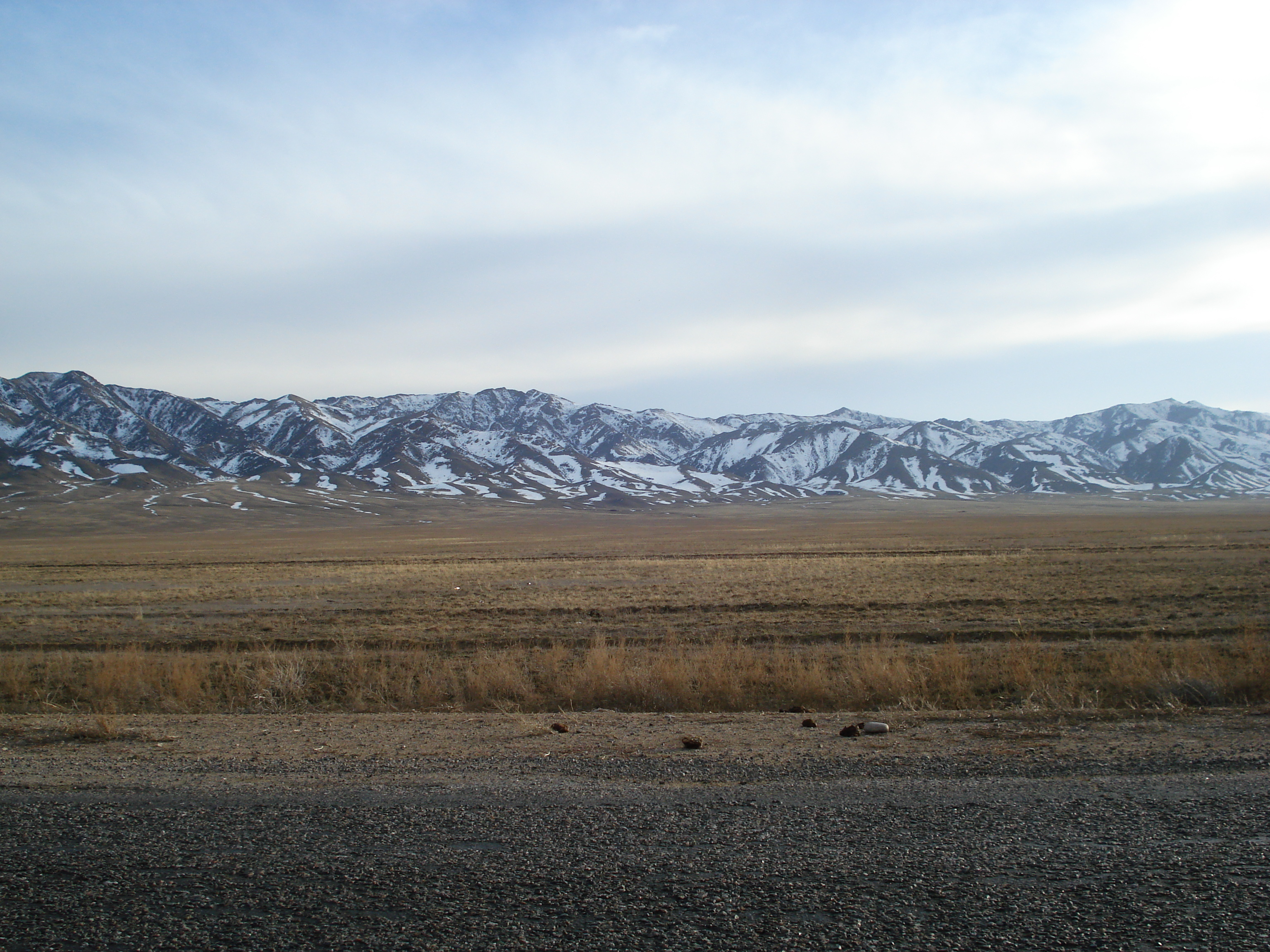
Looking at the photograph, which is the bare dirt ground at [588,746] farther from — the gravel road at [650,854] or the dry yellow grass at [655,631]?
the dry yellow grass at [655,631]

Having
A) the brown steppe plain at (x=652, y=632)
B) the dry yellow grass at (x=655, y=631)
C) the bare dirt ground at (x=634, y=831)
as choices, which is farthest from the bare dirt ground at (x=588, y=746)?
the dry yellow grass at (x=655, y=631)

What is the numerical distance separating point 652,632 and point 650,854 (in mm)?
14979

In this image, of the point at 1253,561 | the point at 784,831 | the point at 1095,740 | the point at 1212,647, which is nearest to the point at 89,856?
the point at 784,831

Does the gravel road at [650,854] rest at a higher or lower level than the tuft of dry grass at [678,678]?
higher

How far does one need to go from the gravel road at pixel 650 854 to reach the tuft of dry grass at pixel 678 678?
3640mm

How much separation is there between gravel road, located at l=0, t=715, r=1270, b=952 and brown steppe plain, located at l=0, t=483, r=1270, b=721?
11.5 ft

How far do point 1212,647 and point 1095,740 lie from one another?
10280 mm

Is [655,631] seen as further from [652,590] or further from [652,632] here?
[652,590]

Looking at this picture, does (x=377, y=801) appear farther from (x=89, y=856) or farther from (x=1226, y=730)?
(x=1226, y=730)

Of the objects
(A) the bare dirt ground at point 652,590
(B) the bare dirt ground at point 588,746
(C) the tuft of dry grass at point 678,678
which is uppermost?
(B) the bare dirt ground at point 588,746

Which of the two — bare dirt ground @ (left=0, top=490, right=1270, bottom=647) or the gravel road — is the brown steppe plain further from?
the gravel road

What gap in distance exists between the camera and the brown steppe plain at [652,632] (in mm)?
11211

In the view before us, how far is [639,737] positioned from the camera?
7.89 meters

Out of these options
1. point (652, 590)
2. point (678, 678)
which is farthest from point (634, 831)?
point (652, 590)
